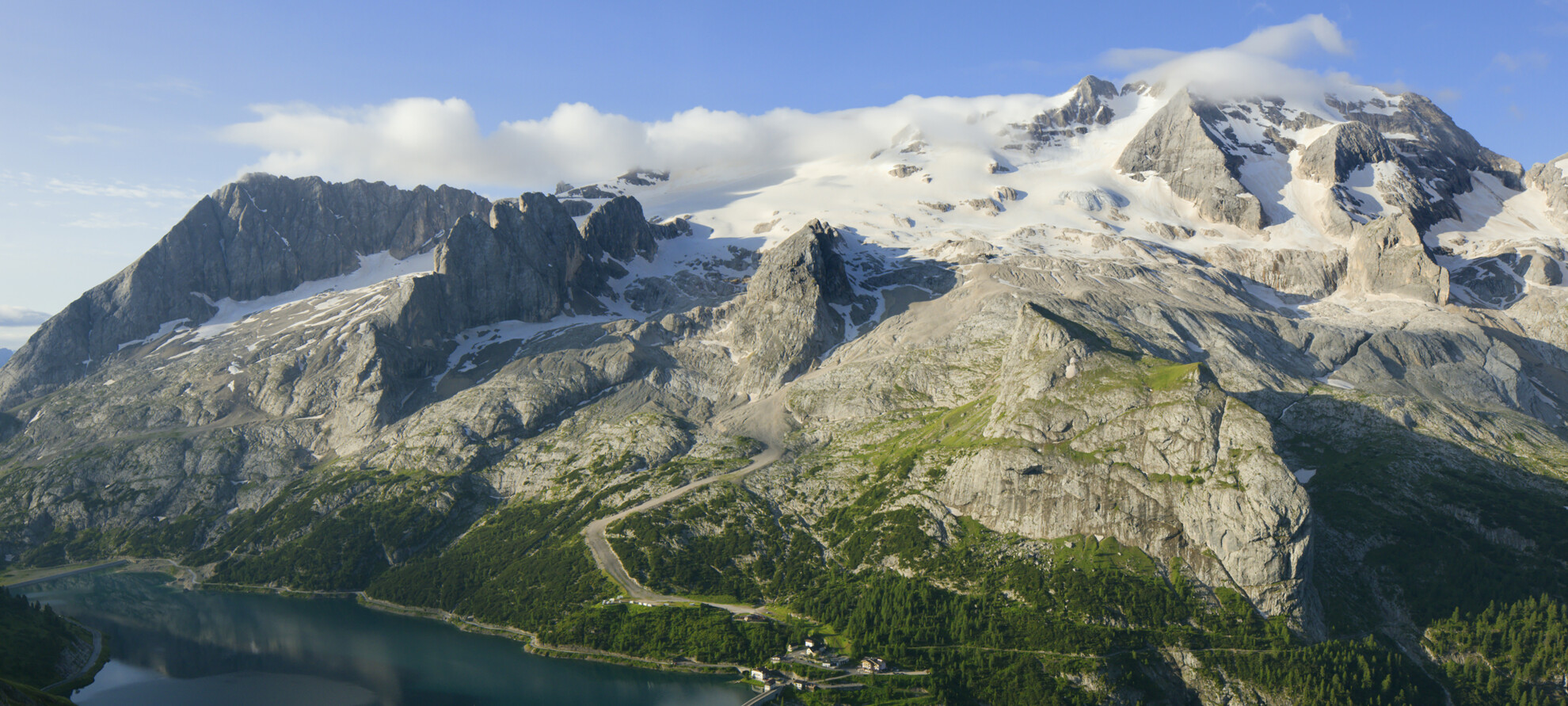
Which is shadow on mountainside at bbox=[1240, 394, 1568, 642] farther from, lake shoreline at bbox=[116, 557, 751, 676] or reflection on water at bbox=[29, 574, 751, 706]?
reflection on water at bbox=[29, 574, 751, 706]

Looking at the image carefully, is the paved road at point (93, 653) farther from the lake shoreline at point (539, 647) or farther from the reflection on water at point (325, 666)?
the lake shoreline at point (539, 647)

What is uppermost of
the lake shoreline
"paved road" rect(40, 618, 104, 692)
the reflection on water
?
"paved road" rect(40, 618, 104, 692)

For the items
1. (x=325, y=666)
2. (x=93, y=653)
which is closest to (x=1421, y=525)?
(x=325, y=666)

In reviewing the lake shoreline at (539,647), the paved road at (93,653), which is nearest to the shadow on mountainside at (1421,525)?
the lake shoreline at (539,647)

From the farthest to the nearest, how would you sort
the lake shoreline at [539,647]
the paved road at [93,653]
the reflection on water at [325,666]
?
the lake shoreline at [539,647], the paved road at [93,653], the reflection on water at [325,666]

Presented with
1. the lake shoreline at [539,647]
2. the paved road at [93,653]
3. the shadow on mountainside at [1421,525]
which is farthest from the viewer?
the shadow on mountainside at [1421,525]

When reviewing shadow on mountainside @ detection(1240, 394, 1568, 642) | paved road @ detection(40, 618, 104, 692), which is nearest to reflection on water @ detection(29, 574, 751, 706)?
paved road @ detection(40, 618, 104, 692)

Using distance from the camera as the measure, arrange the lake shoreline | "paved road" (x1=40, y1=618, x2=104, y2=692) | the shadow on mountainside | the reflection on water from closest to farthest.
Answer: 1. the reflection on water
2. "paved road" (x1=40, y1=618, x2=104, y2=692)
3. the lake shoreline
4. the shadow on mountainside

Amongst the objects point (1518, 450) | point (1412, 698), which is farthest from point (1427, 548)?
point (1518, 450)

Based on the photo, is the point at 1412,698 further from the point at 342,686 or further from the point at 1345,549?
the point at 342,686
